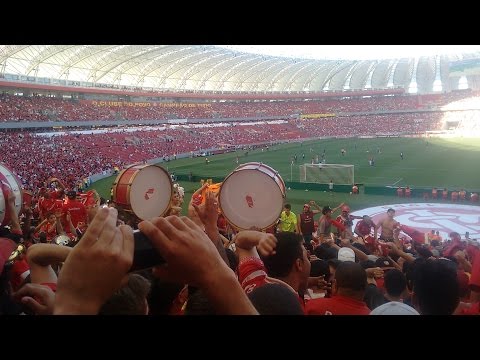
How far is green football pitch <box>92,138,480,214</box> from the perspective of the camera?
2034 centimetres

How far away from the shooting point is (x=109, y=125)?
45.7 metres

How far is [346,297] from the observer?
2.76 meters

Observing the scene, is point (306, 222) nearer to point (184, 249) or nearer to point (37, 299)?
point (37, 299)

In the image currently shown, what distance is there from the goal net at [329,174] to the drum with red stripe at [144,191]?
19653 mm

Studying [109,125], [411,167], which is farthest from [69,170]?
[411,167]

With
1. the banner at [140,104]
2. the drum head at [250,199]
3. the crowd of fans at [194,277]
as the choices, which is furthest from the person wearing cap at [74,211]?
the banner at [140,104]

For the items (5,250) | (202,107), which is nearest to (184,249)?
(5,250)

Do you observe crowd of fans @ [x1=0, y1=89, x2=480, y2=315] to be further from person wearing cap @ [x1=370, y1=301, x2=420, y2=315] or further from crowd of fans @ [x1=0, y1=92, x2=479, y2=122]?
crowd of fans @ [x1=0, y1=92, x2=479, y2=122]

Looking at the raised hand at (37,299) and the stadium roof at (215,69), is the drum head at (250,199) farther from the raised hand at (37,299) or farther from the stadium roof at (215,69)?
the stadium roof at (215,69)

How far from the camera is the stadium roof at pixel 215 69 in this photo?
39.1 m

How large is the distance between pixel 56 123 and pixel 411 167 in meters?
31.2

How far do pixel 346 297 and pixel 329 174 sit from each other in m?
21.7
